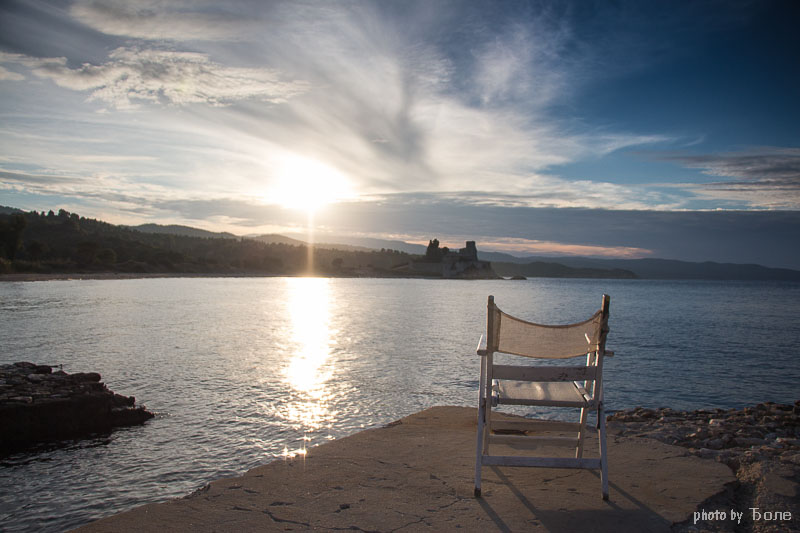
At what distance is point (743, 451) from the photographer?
232 inches

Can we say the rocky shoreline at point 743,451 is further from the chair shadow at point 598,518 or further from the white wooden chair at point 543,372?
the white wooden chair at point 543,372

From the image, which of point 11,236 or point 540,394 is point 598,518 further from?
point 11,236

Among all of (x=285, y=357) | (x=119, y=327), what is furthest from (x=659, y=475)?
(x=119, y=327)

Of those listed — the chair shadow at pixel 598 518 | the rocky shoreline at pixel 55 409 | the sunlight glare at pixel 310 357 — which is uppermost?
the chair shadow at pixel 598 518

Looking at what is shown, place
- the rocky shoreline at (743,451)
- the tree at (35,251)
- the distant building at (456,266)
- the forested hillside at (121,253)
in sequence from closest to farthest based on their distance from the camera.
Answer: the rocky shoreline at (743,451) < the forested hillside at (121,253) < the tree at (35,251) < the distant building at (456,266)

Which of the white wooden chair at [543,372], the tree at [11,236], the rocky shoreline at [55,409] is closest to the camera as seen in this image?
the white wooden chair at [543,372]

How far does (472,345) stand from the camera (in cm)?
1853

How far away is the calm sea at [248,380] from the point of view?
223 inches

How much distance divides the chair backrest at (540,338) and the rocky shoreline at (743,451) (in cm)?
152

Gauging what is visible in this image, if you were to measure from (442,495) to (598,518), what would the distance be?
4.04 feet

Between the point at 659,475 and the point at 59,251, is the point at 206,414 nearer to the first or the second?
the point at 659,475

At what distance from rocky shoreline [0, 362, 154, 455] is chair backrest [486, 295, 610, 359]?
621cm

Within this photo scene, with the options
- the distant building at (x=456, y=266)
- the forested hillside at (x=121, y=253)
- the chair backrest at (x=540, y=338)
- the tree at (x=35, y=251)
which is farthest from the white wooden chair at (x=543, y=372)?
the distant building at (x=456, y=266)

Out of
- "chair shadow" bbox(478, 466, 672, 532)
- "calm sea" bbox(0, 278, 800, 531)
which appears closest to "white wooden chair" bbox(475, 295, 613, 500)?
"chair shadow" bbox(478, 466, 672, 532)
